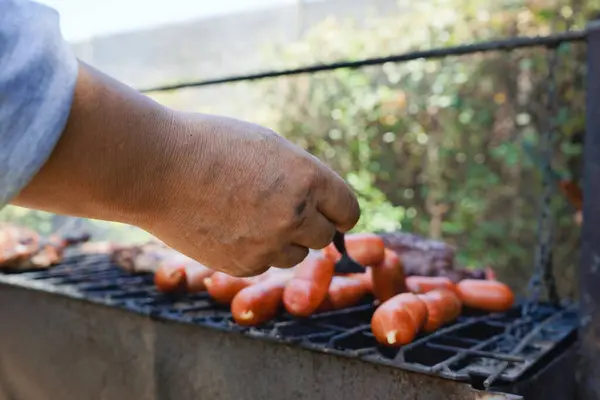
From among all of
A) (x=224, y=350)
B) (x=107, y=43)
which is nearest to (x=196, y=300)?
(x=224, y=350)

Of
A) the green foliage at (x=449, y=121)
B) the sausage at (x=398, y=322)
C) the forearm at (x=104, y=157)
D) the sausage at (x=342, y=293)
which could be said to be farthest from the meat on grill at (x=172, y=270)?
the green foliage at (x=449, y=121)

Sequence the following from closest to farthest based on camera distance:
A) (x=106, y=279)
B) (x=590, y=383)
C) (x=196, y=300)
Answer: (x=590, y=383) → (x=196, y=300) → (x=106, y=279)

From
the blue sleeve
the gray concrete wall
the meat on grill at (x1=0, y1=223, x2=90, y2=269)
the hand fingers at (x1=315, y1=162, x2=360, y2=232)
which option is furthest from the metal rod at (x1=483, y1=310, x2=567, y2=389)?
the gray concrete wall

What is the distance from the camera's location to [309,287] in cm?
168

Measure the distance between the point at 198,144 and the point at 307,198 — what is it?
9.4 inches

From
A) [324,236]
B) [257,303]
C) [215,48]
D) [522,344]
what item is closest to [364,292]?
[257,303]

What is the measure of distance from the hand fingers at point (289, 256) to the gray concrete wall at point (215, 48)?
4.59 metres

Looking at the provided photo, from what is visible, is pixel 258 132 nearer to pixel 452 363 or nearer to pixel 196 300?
pixel 452 363

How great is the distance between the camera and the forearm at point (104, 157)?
88cm

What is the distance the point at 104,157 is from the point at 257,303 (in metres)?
0.86

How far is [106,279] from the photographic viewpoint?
2400mm

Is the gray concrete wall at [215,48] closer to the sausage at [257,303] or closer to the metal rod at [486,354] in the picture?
the sausage at [257,303]

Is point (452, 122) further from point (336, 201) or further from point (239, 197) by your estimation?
point (239, 197)

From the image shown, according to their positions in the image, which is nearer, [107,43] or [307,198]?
[307,198]
